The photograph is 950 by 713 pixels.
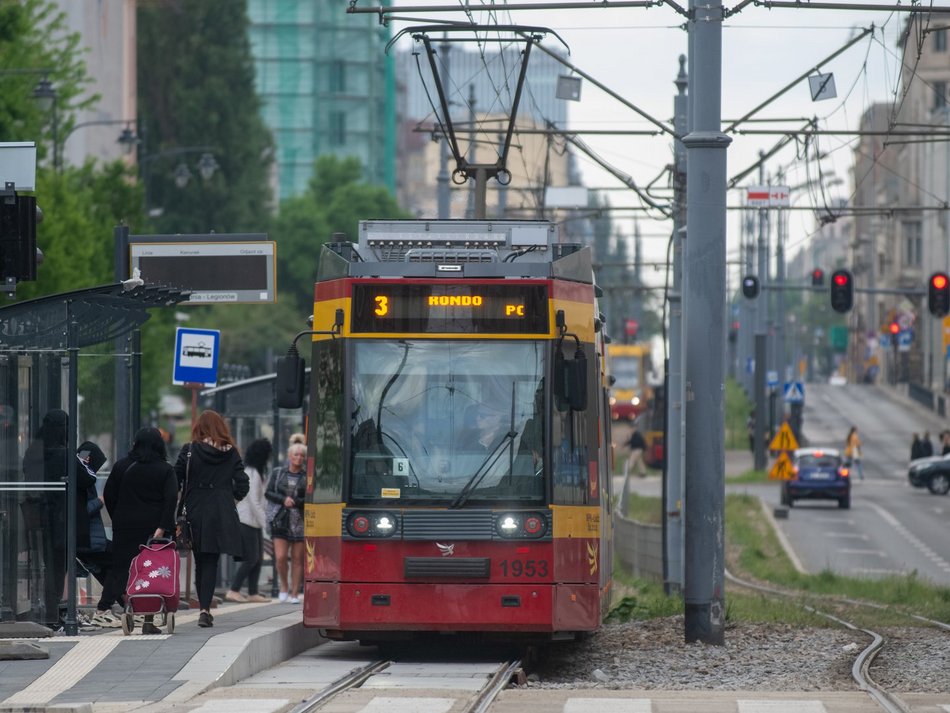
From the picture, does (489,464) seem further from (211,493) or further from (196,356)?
(196,356)

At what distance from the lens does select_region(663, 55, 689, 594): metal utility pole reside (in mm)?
27203

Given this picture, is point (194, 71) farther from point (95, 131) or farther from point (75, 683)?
point (75, 683)

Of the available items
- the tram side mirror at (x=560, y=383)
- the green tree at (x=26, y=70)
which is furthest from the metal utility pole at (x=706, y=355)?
the green tree at (x=26, y=70)

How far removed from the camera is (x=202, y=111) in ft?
267

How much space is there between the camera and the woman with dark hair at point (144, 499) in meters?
14.7

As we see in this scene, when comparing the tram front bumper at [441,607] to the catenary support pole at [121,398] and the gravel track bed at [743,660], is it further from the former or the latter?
the catenary support pole at [121,398]

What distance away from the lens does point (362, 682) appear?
42.5 ft

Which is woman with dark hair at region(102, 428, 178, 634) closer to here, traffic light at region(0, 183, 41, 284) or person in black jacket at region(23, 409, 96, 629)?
person in black jacket at region(23, 409, 96, 629)

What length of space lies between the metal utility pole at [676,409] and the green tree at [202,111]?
5212 cm

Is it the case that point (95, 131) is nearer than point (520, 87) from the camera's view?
No

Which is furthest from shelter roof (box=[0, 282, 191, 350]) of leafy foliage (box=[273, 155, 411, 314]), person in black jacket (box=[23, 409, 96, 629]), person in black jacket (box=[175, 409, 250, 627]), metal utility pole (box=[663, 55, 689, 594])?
leafy foliage (box=[273, 155, 411, 314])

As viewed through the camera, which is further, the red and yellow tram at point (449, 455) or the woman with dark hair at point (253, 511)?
the woman with dark hair at point (253, 511)

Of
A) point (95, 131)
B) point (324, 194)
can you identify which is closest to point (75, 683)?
point (95, 131)

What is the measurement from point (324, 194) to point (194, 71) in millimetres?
14569
